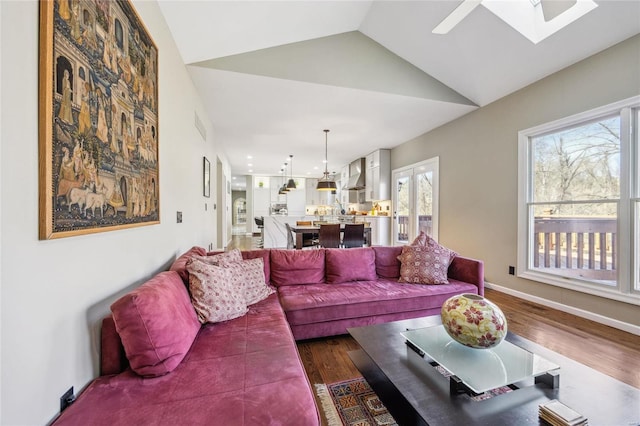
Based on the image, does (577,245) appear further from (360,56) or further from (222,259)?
(222,259)

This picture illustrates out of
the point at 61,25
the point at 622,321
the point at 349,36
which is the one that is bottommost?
the point at 622,321

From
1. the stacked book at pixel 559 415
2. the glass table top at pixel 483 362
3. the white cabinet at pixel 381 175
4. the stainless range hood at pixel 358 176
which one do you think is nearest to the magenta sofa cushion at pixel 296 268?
the glass table top at pixel 483 362

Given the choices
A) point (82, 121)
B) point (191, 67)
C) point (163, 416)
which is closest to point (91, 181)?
point (82, 121)

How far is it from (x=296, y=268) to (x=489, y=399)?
6.07 ft

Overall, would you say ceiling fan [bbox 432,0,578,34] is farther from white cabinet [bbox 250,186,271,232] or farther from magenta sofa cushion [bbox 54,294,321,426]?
white cabinet [bbox 250,186,271,232]

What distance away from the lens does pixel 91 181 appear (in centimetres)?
113

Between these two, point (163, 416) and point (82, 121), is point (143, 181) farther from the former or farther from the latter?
point (163, 416)

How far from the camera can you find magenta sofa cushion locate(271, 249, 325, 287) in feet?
8.57

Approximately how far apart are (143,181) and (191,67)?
6.04ft

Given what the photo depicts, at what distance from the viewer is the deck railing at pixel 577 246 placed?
2.70 meters

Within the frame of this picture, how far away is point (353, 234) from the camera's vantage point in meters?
4.41

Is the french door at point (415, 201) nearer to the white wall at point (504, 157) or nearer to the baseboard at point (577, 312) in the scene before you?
the white wall at point (504, 157)

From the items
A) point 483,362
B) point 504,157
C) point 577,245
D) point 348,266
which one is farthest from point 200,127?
point 577,245

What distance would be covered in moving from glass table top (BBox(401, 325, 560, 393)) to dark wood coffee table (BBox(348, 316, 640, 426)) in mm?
46
